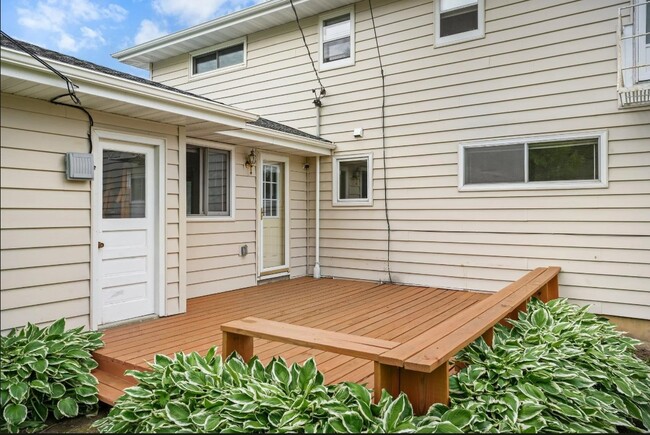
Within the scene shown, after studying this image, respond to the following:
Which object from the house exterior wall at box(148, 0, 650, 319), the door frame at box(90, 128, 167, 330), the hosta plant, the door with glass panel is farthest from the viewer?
the door with glass panel

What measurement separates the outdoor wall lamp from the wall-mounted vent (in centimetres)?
264

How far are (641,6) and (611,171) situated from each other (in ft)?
5.95

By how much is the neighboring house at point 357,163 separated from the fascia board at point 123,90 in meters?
0.01

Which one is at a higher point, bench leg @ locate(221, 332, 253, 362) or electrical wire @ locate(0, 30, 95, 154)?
electrical wire @ locate(0, 30, 95, 154)

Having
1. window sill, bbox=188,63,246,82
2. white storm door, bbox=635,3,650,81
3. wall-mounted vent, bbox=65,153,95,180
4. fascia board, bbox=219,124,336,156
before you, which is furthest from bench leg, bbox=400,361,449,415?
window sill, bbox=188,63,246,82

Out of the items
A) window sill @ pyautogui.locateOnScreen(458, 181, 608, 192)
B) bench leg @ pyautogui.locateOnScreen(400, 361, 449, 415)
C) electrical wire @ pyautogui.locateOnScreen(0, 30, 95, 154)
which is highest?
electrical wire @ pyautogui.locateOnScreen(0, 30, 95, 154)

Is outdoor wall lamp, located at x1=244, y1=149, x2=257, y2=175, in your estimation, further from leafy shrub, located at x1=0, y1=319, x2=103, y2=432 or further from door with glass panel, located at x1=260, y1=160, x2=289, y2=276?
leafy shrub, located at x1=0, y1=319, x2=103, y2=432

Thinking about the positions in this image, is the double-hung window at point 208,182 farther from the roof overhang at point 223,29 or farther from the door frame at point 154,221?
the roof overhang at point 223,29

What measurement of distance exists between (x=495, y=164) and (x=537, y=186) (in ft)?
2.01

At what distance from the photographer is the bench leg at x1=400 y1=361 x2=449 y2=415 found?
2244 mm

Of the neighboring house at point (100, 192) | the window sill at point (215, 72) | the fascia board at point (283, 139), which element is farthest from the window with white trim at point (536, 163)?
the window sill at point (215, 72)

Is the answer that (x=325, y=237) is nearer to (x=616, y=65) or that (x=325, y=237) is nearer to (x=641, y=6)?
(x=616, y=65)

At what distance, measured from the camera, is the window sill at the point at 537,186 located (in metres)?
5.07

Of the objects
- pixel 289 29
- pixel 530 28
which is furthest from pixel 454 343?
pixel 289 29
